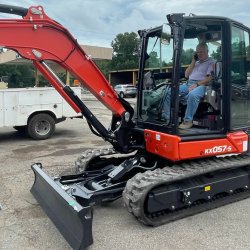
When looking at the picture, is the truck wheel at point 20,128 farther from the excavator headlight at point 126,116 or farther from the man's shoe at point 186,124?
the man's shoe at point 186,124

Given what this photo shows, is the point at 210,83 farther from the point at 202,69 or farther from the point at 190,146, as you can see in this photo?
the point at 190,146

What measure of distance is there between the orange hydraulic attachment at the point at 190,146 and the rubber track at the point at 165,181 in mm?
163

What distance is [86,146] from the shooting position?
8.18 metres

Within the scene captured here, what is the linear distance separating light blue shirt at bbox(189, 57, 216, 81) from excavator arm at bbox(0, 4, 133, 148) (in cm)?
107

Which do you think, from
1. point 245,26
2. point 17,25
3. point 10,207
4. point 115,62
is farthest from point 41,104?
point 115,62

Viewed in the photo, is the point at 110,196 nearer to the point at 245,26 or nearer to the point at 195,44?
the point at 195,44

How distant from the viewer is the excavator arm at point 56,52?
348 centimetres

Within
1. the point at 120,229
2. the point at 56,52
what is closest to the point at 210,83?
the point at 56,52

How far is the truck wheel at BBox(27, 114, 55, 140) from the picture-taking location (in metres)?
8.85

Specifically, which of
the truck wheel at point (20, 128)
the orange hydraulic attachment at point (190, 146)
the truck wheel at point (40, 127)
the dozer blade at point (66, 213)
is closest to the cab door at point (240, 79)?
the orange hydraulic attachment at point (190, 146)

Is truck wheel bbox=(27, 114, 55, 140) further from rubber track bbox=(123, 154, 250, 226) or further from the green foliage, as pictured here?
the green foliage

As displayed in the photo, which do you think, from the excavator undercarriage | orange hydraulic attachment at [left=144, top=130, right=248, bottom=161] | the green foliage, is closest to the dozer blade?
the excavator undercarriage

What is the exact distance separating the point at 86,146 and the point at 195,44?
4.81 meters

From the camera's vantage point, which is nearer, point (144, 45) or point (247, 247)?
point (247, 247)
